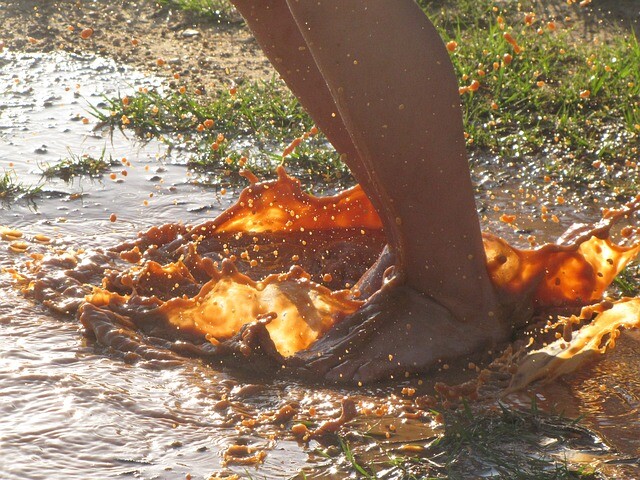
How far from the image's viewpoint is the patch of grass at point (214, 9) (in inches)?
278

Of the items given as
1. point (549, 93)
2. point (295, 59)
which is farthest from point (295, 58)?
point (549, 93)

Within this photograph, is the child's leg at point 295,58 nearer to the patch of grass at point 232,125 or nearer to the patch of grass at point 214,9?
the patch of grass at point 232,125

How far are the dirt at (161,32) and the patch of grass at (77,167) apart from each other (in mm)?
1208

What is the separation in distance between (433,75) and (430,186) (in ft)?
1.01

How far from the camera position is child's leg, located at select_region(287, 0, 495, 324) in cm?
263

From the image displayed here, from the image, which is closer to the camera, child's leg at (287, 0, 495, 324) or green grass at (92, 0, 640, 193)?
child's leg at (287, 0, 495, 324)

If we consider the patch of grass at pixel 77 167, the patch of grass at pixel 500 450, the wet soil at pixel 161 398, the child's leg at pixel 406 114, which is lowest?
the patch of grass at pixel 500 450

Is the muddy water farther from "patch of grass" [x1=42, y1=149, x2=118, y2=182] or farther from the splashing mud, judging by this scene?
"patch of grass" [x1=42, y1=149, x2=118, y2=182]

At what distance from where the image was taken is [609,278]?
321 cm

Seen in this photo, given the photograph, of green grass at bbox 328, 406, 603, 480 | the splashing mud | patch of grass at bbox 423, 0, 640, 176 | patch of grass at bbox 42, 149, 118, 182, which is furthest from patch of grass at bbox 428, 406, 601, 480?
patch of grass at bbox 42, 149, 118, 182

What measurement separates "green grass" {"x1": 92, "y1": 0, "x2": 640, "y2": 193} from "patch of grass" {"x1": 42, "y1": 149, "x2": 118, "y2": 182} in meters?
0.45

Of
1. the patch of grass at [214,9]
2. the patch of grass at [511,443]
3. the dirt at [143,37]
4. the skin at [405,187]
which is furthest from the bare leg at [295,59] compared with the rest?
the patch of grass at [214,9]

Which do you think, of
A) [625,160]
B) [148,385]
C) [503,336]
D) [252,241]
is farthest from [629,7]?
[148,385]

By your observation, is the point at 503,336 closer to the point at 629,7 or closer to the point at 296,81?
the point at 296,81
